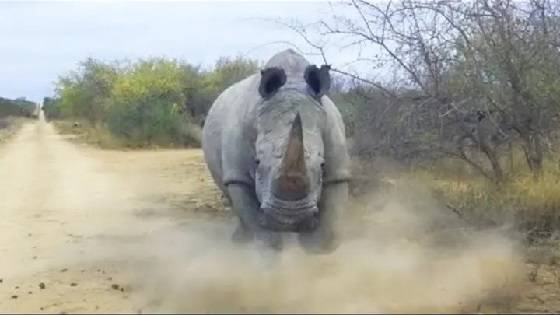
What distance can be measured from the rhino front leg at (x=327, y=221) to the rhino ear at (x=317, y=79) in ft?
2.78

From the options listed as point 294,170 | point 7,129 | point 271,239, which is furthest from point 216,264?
point 7,129

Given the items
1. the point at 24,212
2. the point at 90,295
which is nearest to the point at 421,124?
the point at 90,295

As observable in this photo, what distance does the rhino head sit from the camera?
265 inches

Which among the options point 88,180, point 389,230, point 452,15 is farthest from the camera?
point 88,180

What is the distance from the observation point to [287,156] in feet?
21.9

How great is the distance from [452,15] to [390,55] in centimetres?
98

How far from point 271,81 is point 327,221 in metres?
1.29

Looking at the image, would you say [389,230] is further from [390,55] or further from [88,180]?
[88,180]

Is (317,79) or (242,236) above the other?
(317,79)

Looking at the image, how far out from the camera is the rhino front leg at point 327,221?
747 centimetres

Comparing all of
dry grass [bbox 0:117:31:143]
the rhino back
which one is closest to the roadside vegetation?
dry grass [bbox 0:117:31:143]

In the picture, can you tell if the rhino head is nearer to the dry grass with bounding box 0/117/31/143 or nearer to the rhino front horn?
the rhino front horn

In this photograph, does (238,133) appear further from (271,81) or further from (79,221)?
(79,221)

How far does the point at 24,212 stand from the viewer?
15.0 m
